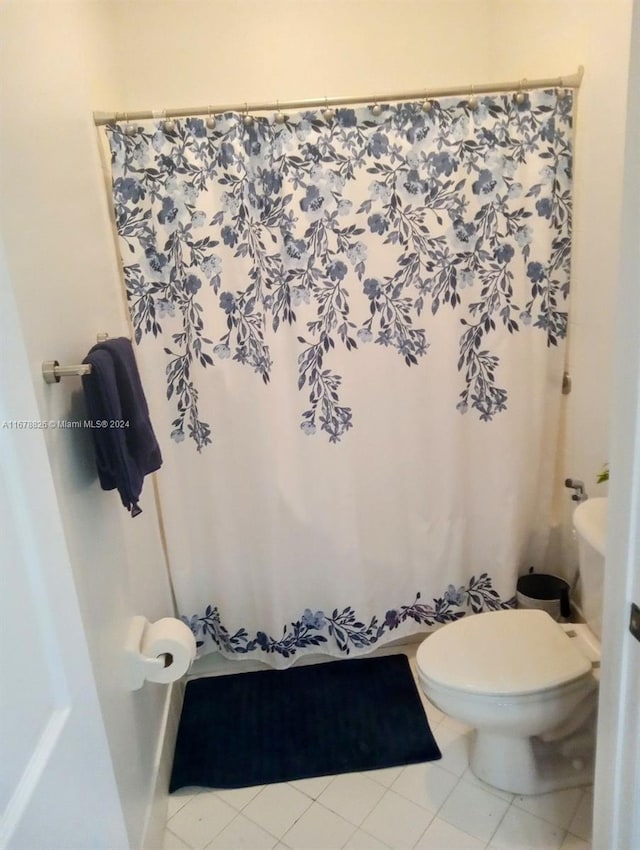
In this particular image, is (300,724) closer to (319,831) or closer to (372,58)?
(319,831)

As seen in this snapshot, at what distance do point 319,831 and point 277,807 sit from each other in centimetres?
14

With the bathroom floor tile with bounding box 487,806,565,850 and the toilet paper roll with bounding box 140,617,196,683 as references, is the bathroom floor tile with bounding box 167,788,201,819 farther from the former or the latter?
the bathroom floor tile with bounding box 487,806,565,850

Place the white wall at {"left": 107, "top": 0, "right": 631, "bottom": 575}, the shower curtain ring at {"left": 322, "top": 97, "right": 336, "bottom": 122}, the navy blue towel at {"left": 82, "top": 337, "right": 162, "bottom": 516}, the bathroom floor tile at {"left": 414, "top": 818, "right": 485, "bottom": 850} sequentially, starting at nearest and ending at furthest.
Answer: the navy blue towel at {"left": 82, "top": 337, "right": 162, "bottom": 516}, the bathroom floor tile at {"left": 414, "top": 818, "right": 485, "bottom": 850}, the shower curtain ring at {"left": 322, "top": 97, "right": 336, "bottom": 122}, the white wall at {"left": 107, "top": 0, "right": 631, "bottom": 575}

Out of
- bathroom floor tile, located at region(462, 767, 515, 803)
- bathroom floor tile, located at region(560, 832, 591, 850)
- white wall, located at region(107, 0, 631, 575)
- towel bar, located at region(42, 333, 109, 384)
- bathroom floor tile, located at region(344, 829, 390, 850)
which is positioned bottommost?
bathroom floor tile, located at region(344, 829, 390, 850)

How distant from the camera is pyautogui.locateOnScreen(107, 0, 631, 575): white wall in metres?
1.83

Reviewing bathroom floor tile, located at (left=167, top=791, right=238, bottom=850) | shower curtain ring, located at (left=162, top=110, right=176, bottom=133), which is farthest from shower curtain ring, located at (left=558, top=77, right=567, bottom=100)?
bathroom floor tile, located at (left=167, top=791, right=238, bottom=850)

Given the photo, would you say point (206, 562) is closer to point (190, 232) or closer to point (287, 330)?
point (287, 330)

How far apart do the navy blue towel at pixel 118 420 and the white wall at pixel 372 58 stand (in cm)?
132

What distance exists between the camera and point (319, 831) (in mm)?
1568

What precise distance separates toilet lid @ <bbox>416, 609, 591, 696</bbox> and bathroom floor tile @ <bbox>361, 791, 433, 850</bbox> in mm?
401

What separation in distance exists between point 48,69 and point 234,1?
4.00ft

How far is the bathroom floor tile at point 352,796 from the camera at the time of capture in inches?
63.6

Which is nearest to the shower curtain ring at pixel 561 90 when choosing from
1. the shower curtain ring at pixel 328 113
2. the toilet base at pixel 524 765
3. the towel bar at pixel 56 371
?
the shower curtain ring at pixel 328 113

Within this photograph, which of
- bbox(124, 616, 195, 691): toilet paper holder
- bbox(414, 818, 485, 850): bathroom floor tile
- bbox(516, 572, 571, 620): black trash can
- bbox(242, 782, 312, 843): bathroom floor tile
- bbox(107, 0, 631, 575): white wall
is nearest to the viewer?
bbox(124, 616, 195, 691): toilet paper holder
